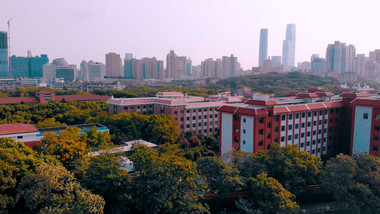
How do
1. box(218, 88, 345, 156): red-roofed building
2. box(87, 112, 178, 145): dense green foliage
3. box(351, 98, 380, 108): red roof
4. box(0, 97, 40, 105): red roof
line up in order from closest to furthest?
box(218, 88, 345, 156): red-roofed building < box(351, 98, 380, 108): red roof < box(87, 112, 178, 145): dense green foliage < box(0, 97, 40, 105): red roof

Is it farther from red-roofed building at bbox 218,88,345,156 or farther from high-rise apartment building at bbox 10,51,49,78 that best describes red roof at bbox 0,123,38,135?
high-rise apartment building at bbox 10,51,49,78

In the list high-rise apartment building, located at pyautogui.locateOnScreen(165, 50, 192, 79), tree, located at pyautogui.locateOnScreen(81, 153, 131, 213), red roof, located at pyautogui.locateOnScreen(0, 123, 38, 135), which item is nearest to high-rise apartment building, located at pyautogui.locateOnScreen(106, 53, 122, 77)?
high-rise apartment building, located at pyautogui.locateOnScreen(165, 50, 192, 79)

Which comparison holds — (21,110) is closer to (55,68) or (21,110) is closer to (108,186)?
(108,186)

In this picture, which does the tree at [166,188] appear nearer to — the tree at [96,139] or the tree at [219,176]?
the tree at [219,176]

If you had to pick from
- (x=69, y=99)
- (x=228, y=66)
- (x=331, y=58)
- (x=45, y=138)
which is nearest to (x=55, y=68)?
(x=228, y=66)

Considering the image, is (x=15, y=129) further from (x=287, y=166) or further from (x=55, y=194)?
(x=287, y=166)

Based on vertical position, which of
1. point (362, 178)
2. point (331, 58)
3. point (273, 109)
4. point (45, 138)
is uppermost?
point (331, 58)
